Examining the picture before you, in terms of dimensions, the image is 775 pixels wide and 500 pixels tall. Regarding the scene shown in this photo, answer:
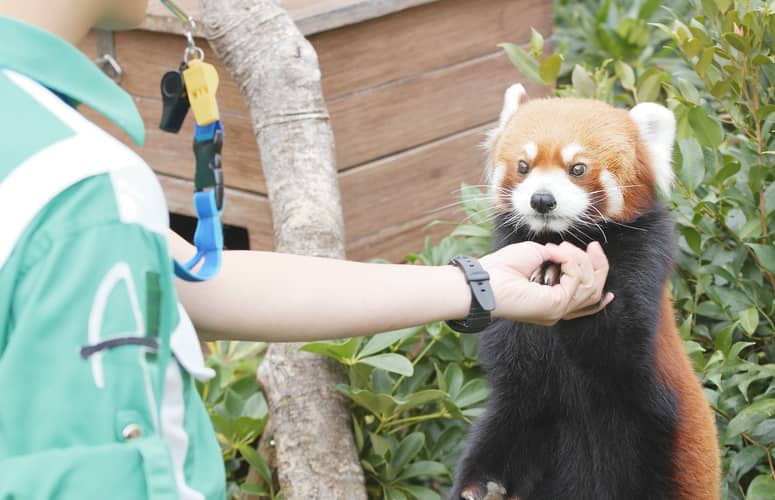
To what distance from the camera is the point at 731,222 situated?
7.80ft

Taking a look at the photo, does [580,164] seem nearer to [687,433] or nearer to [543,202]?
[543,202]

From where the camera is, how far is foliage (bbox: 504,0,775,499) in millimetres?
2145

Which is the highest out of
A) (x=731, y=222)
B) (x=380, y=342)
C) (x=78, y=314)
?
(x=78, y=314)

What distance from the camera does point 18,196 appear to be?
963 millimetres

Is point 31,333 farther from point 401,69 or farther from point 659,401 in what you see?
point 401,69

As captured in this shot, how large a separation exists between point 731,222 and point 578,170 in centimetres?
68

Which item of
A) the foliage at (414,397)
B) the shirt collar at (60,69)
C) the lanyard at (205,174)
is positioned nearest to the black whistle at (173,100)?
the lanyard at (205,174)

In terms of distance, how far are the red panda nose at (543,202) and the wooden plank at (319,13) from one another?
1220mm

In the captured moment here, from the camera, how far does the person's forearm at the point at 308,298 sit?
54.6 inches

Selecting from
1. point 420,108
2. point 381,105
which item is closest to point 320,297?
point 381,105

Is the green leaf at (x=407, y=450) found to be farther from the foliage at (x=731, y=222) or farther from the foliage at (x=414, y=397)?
the foliage at (x=731, y=222)

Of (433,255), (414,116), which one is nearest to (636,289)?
(433,255)

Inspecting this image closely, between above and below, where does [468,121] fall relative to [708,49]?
below

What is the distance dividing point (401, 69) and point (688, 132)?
1026mm
